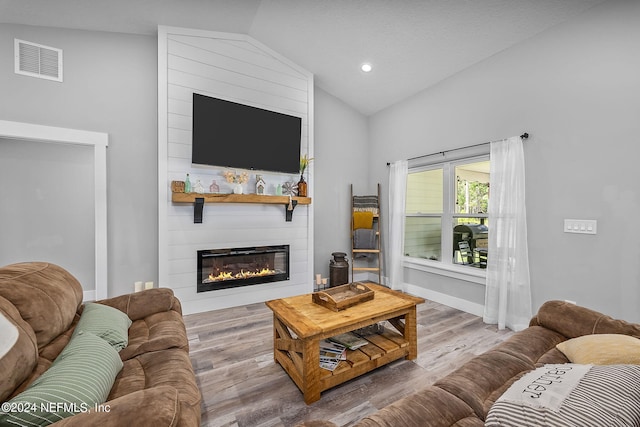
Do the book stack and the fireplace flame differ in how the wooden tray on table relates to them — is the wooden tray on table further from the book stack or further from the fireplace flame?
the fireplace flame

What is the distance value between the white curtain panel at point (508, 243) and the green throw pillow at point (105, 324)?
3.28m

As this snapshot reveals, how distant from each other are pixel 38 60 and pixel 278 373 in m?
3.81

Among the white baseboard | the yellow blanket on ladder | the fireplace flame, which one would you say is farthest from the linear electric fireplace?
the white baseboard

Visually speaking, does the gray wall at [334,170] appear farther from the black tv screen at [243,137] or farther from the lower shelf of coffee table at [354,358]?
the lower shelf of coffee table at [354,358]

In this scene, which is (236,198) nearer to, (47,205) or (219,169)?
(219,169)

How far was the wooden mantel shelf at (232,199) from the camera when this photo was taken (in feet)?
10.2

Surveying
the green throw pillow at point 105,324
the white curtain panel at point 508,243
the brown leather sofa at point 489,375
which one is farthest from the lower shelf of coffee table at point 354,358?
the white curtain panel at point 508,243

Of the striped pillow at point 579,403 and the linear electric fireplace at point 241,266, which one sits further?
the linear electric fireplace at point 241,266

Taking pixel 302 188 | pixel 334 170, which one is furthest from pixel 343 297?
pixel 334 170

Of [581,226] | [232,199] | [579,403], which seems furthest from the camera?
[232,199]

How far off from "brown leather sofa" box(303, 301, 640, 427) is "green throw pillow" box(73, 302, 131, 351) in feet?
4.19

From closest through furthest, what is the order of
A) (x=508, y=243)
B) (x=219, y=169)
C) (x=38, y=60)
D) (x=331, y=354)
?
(x=331, y=354) < (x=38, y=60) < (x=508, y=243) < (x=219, y=169)

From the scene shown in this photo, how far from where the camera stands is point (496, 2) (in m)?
2.36

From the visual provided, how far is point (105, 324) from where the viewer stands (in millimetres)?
1519
